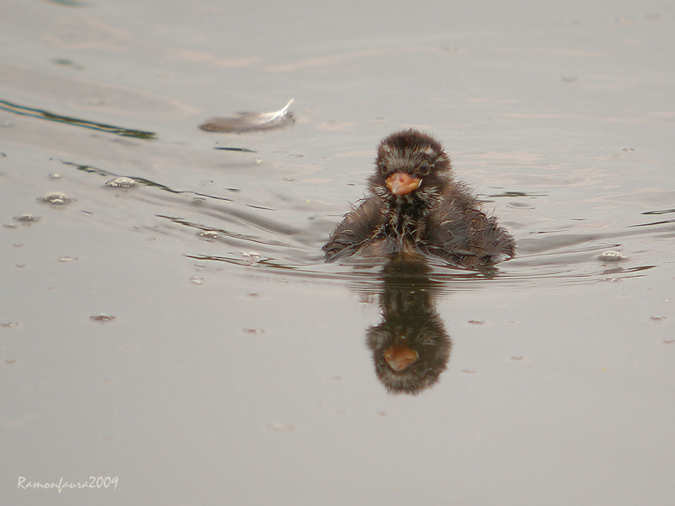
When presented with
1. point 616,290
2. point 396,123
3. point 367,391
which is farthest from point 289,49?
point 367,391

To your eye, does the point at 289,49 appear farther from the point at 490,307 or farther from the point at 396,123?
the point at 490,307

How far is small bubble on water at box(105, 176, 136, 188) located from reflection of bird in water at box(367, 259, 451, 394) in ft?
10.7

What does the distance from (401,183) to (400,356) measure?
194 centimetres

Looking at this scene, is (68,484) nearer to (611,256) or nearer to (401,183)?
(401,183)

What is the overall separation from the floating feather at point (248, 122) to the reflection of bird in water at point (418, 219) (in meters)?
3.82

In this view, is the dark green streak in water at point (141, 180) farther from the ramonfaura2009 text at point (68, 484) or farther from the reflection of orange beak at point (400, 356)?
the ramonfaura2009 text at point (68, 484)

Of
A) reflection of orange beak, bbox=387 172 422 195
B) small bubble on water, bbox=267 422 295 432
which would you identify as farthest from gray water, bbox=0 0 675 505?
reflection of orange beak, bbox=387 172 422 195

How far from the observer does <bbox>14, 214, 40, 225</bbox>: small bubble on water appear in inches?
276

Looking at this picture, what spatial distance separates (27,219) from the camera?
7059mm

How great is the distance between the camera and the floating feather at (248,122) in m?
10.5

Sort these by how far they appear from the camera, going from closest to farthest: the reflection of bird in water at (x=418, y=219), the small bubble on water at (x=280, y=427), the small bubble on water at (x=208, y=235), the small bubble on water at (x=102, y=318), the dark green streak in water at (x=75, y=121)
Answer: the small bubble on water at (x=280, y=427) < the small bubble on water at (x=102, y=318) < the reflection of bird in water at (x=418, y=219) < the small bubble on water at (x=208, y=235) < the dark green streak in water at (x=75, y=121)

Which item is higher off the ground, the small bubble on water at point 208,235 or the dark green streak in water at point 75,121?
the dark green streak in water at point 75,121

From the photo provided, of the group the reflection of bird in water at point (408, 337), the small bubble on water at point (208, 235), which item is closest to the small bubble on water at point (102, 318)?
the reflection of bird in water at point (408, 337)

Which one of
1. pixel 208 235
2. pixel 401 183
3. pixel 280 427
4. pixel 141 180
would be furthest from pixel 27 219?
pixel 280 427
